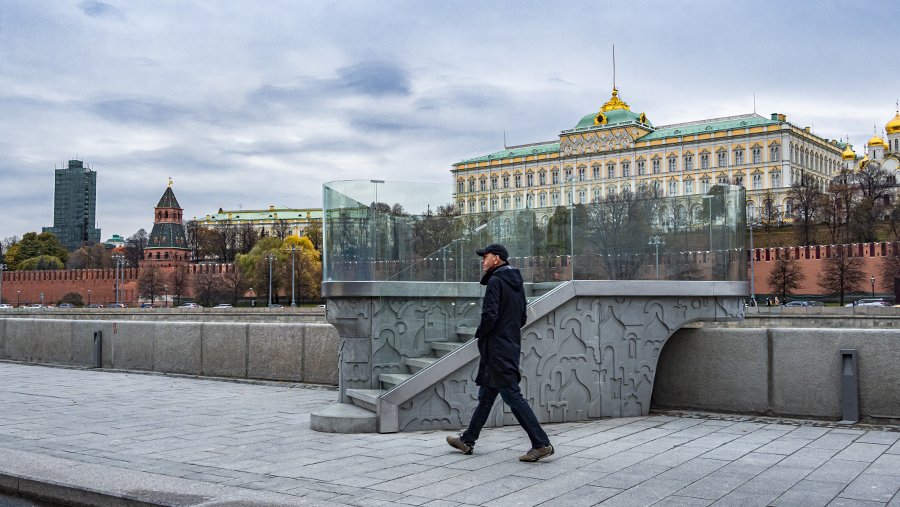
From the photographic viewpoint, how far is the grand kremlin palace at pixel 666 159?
126m

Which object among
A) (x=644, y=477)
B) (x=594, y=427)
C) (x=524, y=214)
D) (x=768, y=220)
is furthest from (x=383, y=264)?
(x=768, y=220)

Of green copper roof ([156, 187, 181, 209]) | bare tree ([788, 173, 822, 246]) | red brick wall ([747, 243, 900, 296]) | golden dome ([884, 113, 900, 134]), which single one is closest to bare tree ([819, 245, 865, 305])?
red brick wall ([747, 243, 900, 296])

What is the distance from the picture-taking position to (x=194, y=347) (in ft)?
52.7

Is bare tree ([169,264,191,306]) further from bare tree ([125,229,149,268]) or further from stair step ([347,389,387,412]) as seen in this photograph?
stair step ([347,389,387,412])

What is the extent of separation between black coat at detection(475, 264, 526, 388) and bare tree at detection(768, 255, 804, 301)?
7962 cm

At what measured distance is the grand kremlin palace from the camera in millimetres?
126500

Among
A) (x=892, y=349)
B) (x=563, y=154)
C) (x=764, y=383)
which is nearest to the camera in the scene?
(x=892, y=349)

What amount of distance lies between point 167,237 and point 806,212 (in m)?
98.8

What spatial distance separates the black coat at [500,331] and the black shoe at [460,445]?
54cm

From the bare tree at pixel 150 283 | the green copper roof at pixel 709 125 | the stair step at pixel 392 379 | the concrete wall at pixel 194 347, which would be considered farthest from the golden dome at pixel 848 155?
the stair step at pixel 392 379

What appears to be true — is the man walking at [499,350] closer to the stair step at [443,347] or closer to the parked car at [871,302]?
the stair step at [443,347]

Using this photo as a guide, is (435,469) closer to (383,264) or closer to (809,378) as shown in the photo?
(383,264)

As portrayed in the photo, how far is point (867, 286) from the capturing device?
80.1 meters

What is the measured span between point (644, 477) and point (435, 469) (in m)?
1.69
